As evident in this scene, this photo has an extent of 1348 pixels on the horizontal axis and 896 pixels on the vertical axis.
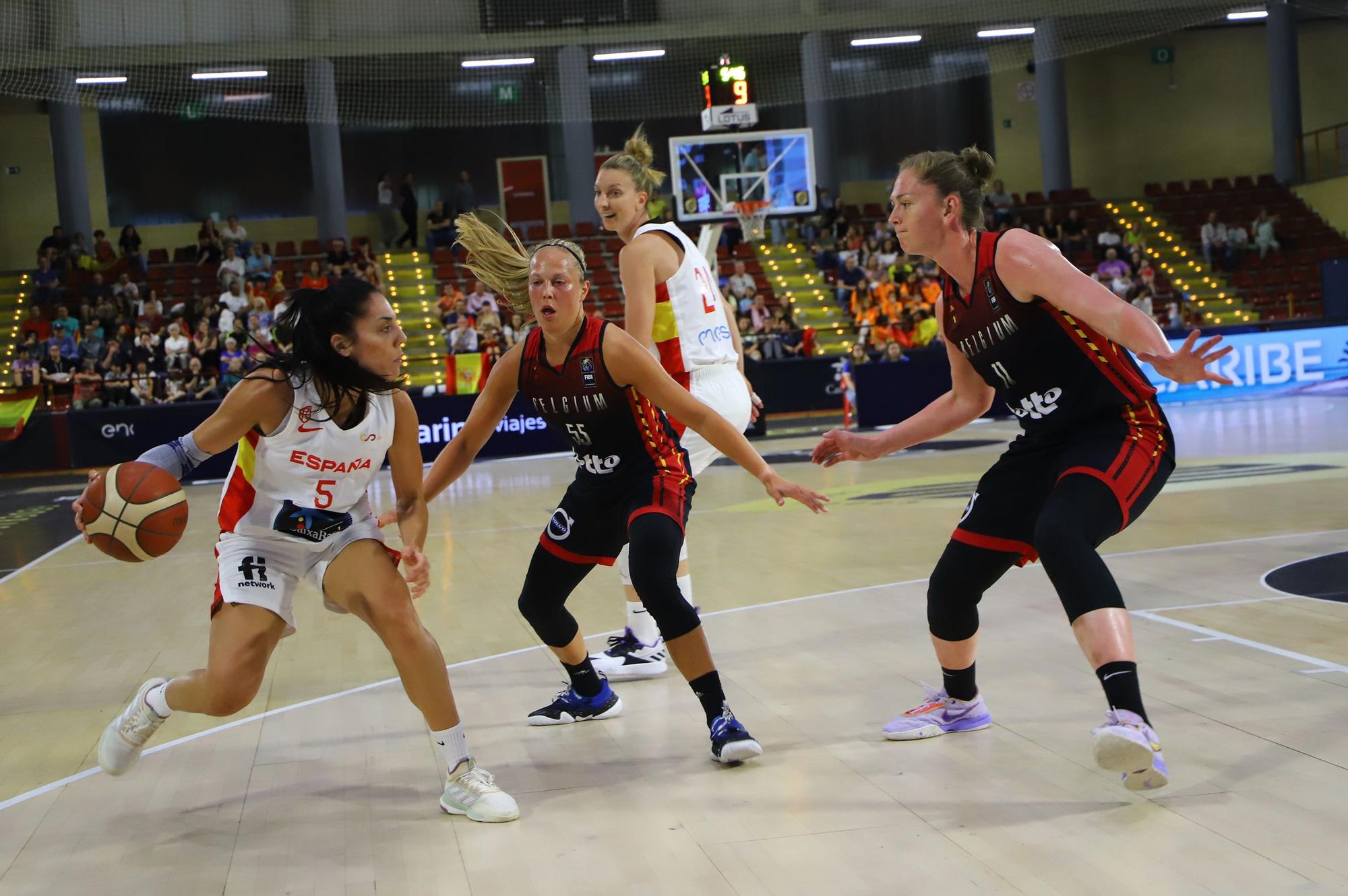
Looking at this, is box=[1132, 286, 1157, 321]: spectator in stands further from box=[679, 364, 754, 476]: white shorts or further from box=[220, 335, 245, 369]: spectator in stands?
box=[679, 364, 754, 476]: white shorts

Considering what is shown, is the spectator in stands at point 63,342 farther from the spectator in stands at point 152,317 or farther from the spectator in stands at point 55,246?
the spectator in stands at point 55,246

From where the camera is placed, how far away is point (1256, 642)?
4.73 metres

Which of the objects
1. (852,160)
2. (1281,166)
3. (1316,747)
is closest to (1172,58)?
(1281,166)

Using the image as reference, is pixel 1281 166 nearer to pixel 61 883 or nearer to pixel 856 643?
pixel 856 643

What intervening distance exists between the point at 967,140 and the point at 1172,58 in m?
4.91

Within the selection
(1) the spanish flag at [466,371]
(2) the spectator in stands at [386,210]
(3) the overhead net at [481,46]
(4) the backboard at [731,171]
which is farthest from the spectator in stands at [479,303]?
(2) the spectator in stands at [386,210]

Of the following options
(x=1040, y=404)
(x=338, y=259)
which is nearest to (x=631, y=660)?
(x=1040, y=404)

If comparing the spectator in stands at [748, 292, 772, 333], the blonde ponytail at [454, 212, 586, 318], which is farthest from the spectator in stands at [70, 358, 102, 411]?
the blonde ponytail at [454, 212, 586, 318]

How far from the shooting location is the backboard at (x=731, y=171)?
18.4m

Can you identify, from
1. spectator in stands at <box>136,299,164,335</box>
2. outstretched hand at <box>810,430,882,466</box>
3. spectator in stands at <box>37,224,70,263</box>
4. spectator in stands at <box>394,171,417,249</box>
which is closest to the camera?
outstretched hand at <box>810,430,882,466</box>

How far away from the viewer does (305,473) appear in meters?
3.58

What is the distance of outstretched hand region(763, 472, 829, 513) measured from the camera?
3.71m

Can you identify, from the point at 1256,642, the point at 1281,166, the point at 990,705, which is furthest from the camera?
the point at 1281,166

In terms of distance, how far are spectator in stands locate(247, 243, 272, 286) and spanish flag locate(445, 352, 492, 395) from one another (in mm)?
5350
